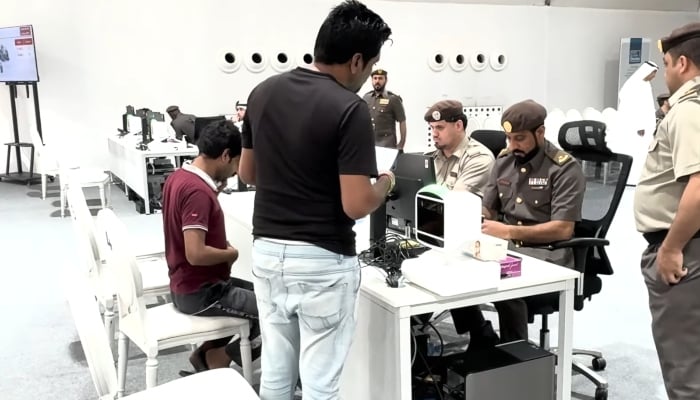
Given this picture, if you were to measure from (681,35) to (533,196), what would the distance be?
93 centimetres

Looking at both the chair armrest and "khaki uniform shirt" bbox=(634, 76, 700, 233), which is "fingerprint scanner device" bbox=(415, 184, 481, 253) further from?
the chair armrest

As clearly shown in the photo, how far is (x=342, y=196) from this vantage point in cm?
155

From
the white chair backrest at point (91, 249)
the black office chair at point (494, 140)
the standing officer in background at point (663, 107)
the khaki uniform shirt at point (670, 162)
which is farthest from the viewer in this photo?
the black office chair at point (494, 140)

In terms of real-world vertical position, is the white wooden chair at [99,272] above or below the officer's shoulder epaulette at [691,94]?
below

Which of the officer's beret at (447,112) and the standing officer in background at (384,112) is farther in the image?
the standing officer in background at (384,112)

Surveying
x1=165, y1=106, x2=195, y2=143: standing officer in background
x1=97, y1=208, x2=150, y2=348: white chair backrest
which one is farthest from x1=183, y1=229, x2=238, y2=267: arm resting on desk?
x1=165, y1=106, x2=195, y2=143: standing officer in background

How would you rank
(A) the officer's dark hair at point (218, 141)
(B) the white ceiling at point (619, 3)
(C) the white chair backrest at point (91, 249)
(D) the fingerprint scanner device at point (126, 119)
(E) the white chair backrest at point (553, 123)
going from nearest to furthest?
(A) the officer's dark hair at point (218, 141)
(C) the white chair backrest at point (91, 249)
(D) the fingerprint scanner device at point (126, 119)
(E) the white chair backrest at point (553, 123)
(B) the white ceiling at point (619, 3)

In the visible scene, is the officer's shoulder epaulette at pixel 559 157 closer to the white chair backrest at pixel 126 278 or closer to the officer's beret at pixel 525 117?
the officer's beret at pixel 525 117

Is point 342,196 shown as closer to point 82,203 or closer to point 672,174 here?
point 672,174

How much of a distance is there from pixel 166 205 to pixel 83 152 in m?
6.19

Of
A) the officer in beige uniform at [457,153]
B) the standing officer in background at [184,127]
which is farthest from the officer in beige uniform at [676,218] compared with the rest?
the standing officer in background at [184,127]

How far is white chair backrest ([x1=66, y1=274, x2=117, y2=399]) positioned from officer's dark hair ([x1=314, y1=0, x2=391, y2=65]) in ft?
2.78

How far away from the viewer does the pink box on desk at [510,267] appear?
Result: 6.61 ft

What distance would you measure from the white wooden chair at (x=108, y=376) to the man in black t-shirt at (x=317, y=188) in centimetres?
20
